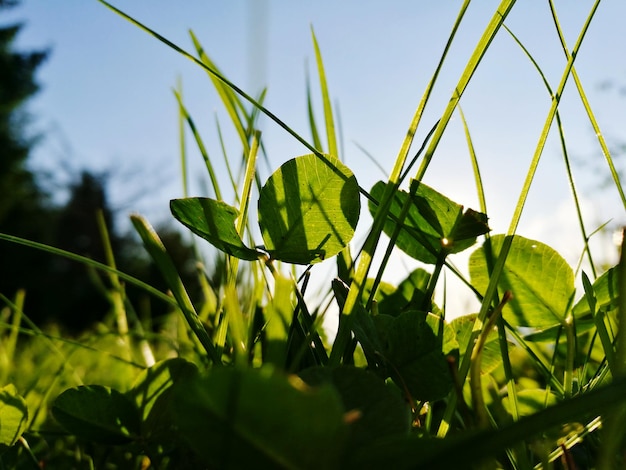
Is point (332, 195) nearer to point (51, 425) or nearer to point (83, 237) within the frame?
point (51, 425)

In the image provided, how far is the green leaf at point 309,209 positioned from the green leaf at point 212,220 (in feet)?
0.05

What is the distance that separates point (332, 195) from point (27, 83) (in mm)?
13152

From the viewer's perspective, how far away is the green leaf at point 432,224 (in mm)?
257

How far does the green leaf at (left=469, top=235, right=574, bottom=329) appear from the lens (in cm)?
29

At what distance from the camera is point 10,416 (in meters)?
0.26

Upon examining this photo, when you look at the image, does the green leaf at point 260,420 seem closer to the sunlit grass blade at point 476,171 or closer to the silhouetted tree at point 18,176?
the sunlit grass blade at point 476,171

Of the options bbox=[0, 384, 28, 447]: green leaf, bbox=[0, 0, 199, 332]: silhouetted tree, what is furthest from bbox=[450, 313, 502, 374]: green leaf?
bbox=[0, 0, 199, 332]: silhouetted tree

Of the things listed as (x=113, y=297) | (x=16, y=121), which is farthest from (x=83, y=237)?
(x=113, y=297)

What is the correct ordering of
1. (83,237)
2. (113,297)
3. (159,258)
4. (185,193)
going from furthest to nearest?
(83,237), (113,297), (185,193), (159,258)

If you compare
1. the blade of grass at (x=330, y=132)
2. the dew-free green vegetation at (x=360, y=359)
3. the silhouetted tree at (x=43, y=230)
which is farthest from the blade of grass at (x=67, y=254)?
the silhouetted tree at (x=43, y=230)

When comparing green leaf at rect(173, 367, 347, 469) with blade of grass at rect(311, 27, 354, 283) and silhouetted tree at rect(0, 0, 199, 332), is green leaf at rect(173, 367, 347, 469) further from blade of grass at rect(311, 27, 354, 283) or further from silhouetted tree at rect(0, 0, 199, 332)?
silhouetted tree at rect(0, 0, 199, 332)

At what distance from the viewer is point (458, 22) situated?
26 cm

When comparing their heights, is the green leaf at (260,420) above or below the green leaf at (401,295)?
below

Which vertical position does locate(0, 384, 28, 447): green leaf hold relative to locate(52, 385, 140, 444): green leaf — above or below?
above
